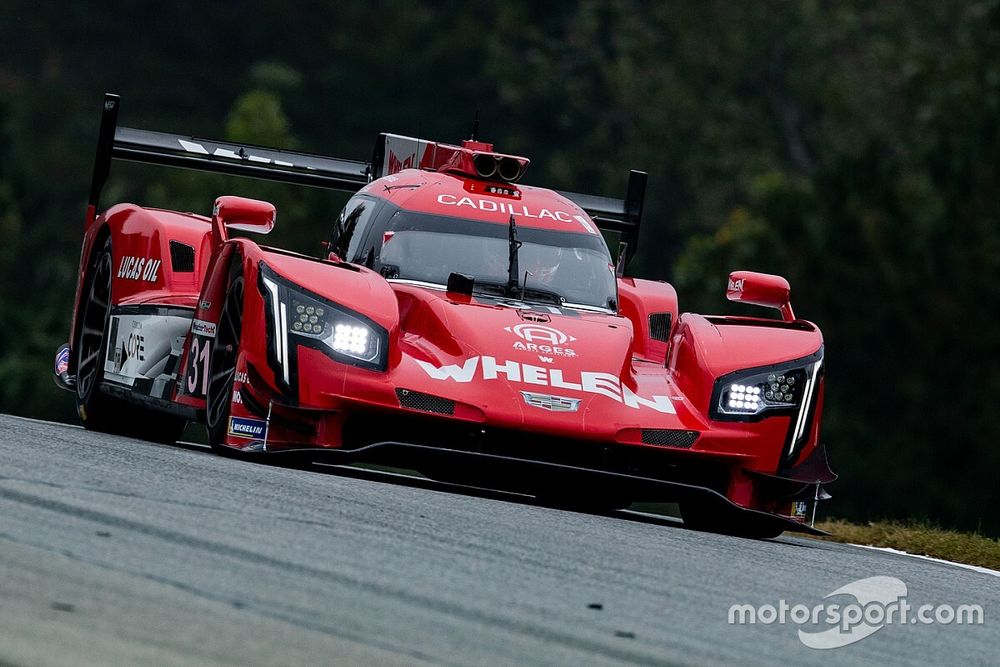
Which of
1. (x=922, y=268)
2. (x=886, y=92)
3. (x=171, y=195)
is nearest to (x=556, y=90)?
(x=886, y=92)

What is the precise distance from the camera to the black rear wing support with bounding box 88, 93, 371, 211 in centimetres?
1211

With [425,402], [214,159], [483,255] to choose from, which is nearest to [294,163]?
[214,159]

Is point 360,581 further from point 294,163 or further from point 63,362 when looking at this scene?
point 294,163

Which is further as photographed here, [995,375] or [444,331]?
[995,375]

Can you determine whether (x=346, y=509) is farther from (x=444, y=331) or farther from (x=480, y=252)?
(x=480, y=252)

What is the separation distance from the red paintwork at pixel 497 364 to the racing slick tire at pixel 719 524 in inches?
7.7

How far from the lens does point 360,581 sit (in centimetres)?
554

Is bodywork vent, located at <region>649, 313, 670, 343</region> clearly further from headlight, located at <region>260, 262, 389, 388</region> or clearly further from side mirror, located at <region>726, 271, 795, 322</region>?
headlight, located at <region>260, 262, 389, 388</region>

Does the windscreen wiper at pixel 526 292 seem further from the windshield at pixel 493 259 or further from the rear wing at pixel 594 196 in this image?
the rear wing at pixel 594 196

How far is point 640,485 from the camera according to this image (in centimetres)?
851

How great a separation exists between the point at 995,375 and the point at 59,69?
46.1 meters

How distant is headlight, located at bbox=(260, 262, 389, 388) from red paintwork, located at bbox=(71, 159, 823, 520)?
42mm

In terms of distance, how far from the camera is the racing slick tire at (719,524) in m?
9.40

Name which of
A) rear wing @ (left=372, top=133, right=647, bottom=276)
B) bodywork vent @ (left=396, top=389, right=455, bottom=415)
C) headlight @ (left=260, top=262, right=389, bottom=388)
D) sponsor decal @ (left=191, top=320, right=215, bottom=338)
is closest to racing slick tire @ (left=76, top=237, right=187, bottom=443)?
sponsor decal @ (left=191, top=320, right=215, bottom=338)
